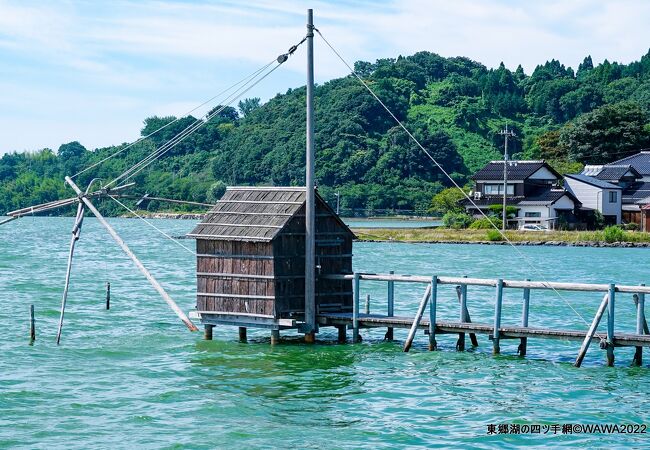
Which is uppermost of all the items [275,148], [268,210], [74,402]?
[275,148]

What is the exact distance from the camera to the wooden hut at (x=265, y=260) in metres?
30.9

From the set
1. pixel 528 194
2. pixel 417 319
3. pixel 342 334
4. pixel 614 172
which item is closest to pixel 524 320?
pixel 417 319

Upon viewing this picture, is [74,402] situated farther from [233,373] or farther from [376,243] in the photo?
[376,243]

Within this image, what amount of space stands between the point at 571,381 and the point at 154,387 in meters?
11.0

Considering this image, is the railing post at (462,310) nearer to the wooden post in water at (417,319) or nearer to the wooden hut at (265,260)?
the wooden post in water at (417,319)

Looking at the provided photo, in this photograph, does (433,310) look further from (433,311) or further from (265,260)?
(265,260)

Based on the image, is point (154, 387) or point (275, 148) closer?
point (154, 387)

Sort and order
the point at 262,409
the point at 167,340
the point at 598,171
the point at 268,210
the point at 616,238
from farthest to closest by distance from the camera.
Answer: the point at 598,171 → the point at 616,238 → the point at 167,340 → the point at 268,210 → the point at 262,409

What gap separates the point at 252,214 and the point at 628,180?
88061mm

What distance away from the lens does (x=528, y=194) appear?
108375 mm

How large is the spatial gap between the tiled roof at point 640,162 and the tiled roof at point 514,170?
1017cm

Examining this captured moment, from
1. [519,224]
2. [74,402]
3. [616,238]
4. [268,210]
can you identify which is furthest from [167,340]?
[519,224]

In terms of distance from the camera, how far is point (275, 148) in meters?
187

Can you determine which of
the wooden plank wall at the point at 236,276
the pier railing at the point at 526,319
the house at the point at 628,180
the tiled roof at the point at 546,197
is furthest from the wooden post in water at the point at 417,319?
the house at the point at 628,180
